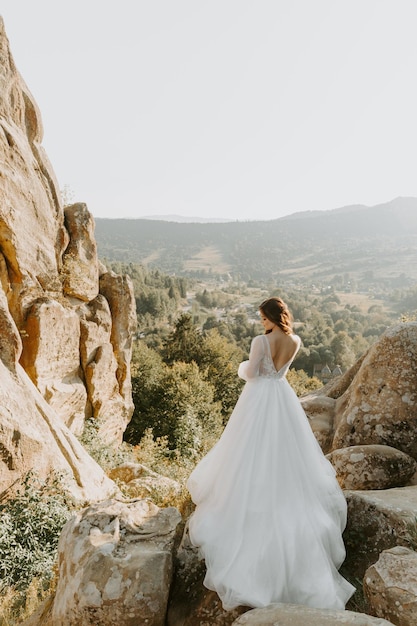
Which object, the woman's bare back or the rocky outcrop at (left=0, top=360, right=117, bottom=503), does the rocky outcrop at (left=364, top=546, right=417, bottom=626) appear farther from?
the rocky outcrop at (left=0, top=360, right=117, bottom=503)

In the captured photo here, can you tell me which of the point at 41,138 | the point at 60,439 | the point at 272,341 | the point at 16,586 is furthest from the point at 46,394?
the point at 272,341

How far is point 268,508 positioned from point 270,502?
0.07 metres

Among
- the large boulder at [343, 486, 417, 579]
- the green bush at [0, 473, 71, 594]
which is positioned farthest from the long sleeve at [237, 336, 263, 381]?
the green bush at [0, 473, 71, 594]

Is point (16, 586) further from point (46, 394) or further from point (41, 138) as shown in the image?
point (41, 138)

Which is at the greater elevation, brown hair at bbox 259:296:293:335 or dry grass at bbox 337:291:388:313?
brown hair at bbox 259:296:293:335

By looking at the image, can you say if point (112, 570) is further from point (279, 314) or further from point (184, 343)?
point (184, 343)

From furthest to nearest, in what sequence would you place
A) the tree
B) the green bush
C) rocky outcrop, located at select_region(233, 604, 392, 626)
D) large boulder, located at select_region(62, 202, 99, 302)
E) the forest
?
the tree
the forest
large boulder, located at select_region(62, 202, 99, 302)
the green bush
rocky outcrop, located at select_region(233, 604, 392, 626)

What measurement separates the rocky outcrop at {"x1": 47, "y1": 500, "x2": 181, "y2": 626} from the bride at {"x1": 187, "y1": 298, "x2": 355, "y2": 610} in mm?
522

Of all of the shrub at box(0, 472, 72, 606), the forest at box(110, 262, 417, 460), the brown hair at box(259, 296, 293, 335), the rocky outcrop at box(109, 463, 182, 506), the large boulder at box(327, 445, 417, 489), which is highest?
the brown hair at box(259, 296, 293, 335)

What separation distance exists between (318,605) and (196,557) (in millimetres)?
1512

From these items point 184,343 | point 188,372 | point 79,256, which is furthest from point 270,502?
point 184,343

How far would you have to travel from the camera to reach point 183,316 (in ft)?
137

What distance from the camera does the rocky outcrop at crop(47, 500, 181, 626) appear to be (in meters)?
4.45

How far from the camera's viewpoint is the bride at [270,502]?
14.7 ft
